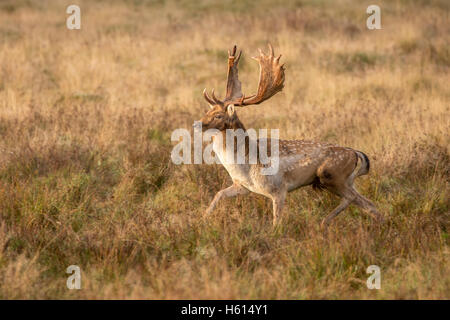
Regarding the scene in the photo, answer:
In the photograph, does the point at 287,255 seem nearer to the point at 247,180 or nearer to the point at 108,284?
the point at 247,180

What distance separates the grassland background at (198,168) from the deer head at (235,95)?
2.87 feet

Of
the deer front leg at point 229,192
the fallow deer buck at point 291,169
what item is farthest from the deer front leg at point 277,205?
the deer front leg at point 229,192

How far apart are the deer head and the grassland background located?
2.87 feet

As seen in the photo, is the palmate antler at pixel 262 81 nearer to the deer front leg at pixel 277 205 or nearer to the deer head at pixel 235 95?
the deer head at pixel 235 95

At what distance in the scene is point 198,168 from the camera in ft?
24.3

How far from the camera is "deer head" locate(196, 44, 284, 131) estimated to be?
19.6ft

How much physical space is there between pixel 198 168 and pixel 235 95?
4.61 ft

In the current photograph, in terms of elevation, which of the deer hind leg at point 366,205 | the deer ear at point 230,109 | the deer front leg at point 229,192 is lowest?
the deer hind leg at point 366,205

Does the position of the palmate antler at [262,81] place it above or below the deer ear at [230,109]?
above

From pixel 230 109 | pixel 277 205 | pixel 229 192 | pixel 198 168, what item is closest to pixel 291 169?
pixel 277 205

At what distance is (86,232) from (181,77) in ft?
25.0

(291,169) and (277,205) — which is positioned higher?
(291,169)

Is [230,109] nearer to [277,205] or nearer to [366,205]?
[277,205]

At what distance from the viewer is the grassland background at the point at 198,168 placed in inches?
191
